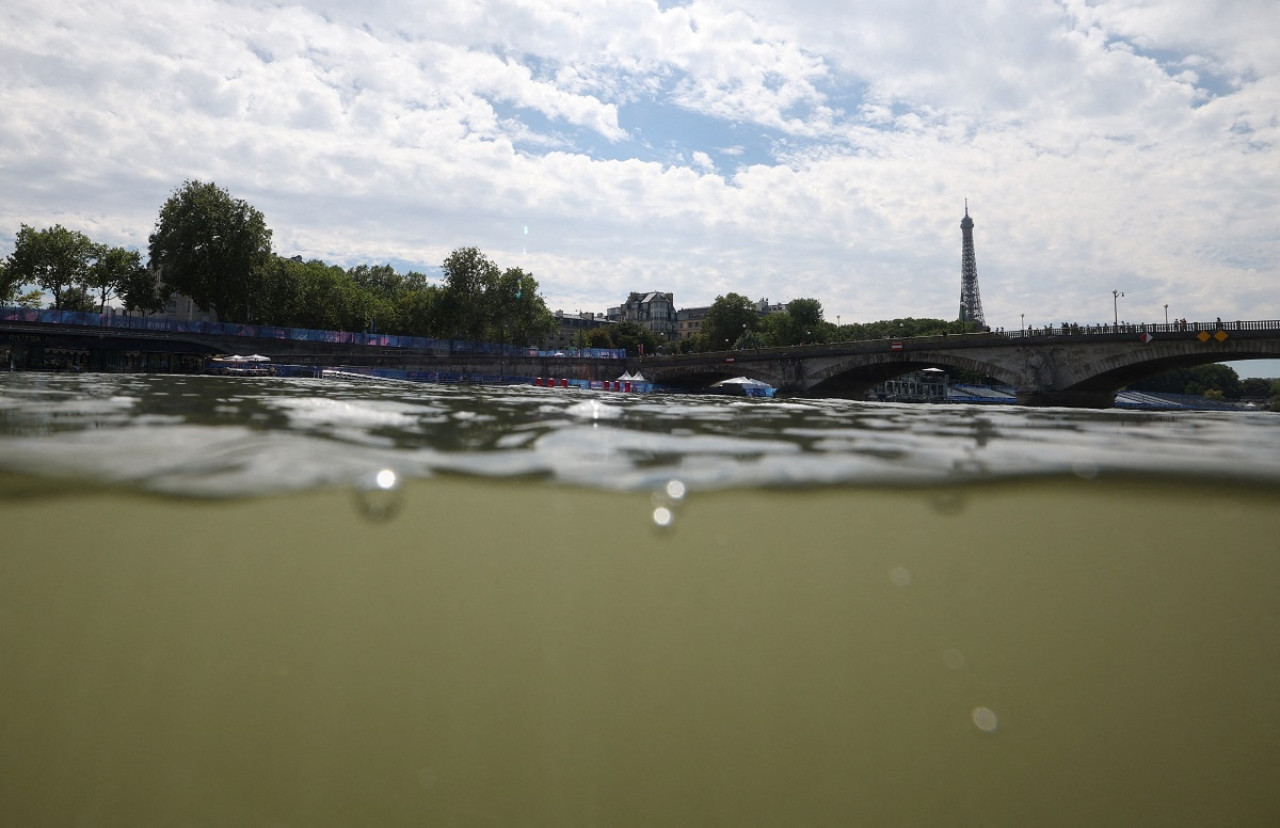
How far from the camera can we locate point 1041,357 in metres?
44.3

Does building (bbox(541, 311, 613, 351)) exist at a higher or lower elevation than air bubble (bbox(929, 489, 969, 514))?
higher

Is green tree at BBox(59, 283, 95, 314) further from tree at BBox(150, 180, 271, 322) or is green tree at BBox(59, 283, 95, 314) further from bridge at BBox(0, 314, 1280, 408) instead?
tree at BBox(150, 180, 271, 322)

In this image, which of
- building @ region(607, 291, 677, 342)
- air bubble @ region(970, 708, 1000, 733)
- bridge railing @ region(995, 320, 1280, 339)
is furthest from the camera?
building @ region(607, 291, 677, 342)

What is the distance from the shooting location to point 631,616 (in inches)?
85.2

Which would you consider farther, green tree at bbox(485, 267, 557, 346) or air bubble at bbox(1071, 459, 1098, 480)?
green tree at bbox(485, 267, 557, 346)

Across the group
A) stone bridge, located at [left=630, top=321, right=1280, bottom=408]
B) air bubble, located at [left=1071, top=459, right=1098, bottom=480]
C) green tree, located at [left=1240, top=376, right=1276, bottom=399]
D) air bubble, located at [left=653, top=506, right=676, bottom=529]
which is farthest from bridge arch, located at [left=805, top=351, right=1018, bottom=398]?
green tree, located at [left=1240, top=376, right=1276, bottom=399]

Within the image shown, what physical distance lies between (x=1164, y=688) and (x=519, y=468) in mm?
3616

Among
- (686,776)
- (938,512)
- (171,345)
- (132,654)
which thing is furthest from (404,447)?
(171,345)

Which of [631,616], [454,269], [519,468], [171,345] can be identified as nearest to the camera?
[631,616]

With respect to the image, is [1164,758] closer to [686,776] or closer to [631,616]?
[686,776]

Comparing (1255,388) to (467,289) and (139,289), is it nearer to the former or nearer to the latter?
(467,289)

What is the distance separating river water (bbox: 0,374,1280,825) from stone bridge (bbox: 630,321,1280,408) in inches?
1737

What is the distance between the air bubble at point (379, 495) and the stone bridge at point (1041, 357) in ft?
154

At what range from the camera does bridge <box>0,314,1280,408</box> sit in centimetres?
3906
